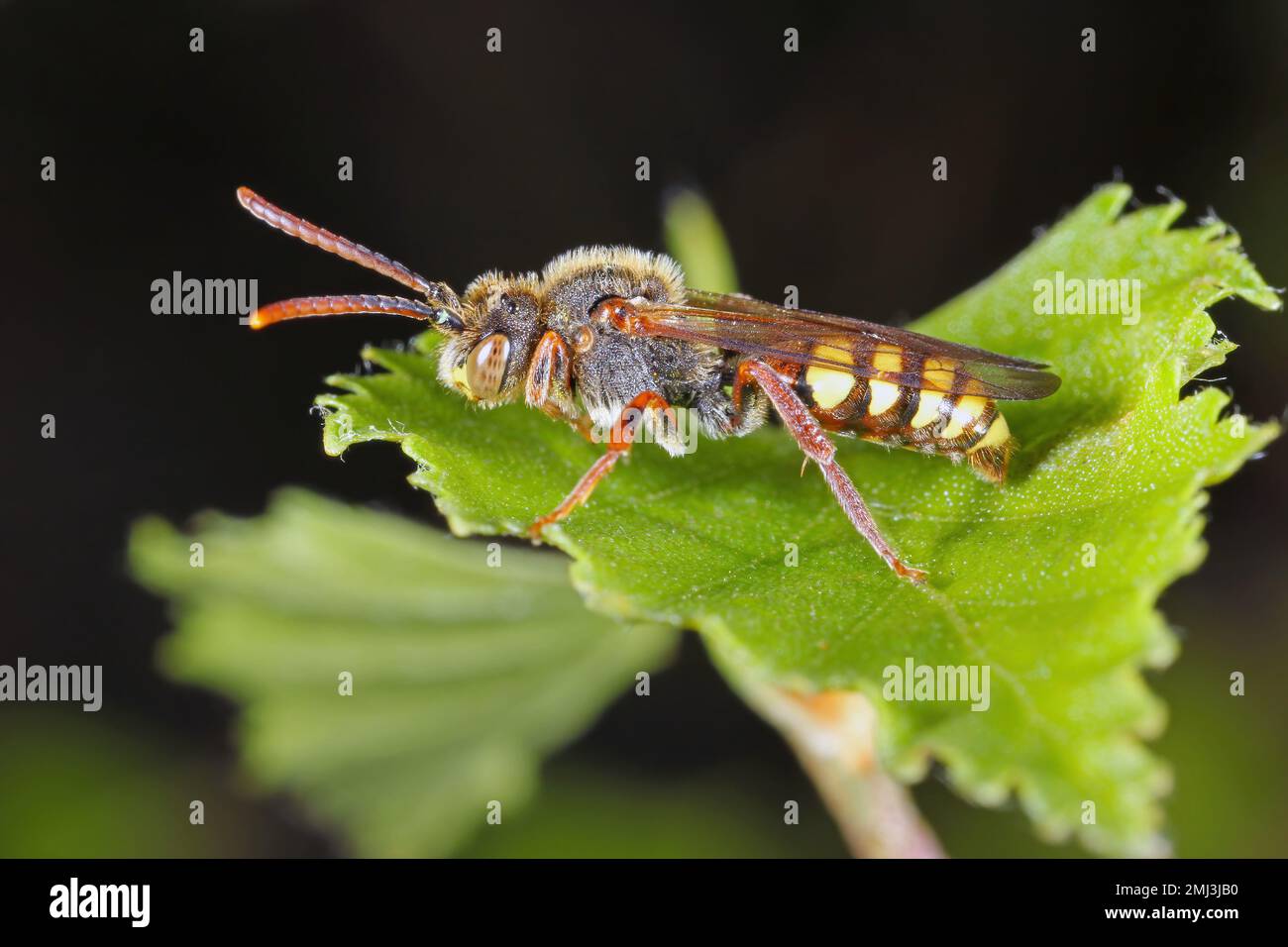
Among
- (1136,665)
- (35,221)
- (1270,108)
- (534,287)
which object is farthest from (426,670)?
(1270,108)

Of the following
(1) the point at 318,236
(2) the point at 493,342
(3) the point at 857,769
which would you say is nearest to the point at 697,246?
(2) the point at 493,342

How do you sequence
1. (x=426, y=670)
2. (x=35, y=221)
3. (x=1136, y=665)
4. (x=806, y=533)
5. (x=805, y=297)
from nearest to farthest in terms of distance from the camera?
1. (x=1136, y=665)
2. (x=806, y=533)
3. (x=426, y=670)
4. (x=35, y=221)
5. (x=805, y=297)

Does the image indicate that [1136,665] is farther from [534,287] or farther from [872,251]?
[872,251]

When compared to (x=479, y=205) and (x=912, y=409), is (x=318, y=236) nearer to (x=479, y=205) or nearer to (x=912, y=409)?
(x=912, y=409)

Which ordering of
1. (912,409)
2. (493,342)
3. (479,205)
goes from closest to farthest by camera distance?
(912,409) → (493,342) → (479,205)

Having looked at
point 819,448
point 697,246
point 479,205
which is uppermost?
point 479,205

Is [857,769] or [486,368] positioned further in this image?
[486,368]

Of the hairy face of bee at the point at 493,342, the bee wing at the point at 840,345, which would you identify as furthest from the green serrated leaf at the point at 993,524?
the bee wing at the point at 840,345
